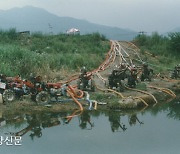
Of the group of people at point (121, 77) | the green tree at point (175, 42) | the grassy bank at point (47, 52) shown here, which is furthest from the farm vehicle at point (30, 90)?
the green tree at point (175, 42)

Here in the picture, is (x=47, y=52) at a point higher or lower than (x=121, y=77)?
lower

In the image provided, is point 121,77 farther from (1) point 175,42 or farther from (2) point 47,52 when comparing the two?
(1) point 175,42

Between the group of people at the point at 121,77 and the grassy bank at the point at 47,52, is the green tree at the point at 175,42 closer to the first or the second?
the grassy bank at the point at 47,52

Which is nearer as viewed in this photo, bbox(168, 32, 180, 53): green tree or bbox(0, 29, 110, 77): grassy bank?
bbox(0, 29, 110, 77): grassy bank

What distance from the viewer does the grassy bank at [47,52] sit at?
22.6 meters

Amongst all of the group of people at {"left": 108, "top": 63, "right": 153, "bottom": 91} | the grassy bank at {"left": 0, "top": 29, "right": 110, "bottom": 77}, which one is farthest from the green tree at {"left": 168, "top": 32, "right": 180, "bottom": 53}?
the group of people at {"left": 108, "top": 63, "right": 153, "bottom": 91}

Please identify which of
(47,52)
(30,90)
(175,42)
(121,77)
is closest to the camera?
(30,90)

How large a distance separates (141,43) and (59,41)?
6.73 meters

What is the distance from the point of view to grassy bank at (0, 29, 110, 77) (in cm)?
2262

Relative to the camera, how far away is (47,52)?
29.5 metres

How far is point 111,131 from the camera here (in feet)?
48.3

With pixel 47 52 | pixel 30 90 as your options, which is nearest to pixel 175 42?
pixel 47 52

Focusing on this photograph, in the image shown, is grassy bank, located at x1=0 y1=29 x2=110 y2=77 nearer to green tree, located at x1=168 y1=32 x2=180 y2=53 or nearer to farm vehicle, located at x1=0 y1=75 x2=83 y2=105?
farm vehicle, located at x1=0 y1=75 x2=83 y2=105

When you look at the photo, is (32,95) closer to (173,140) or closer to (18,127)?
(18,127)
